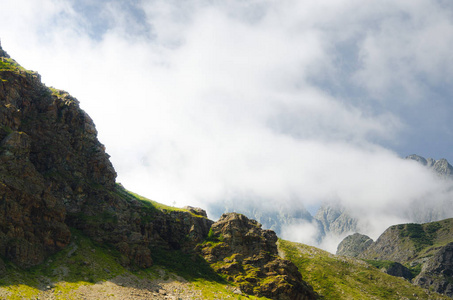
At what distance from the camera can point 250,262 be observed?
147000 millimetres

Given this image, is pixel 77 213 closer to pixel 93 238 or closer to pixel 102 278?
pixel 93 238

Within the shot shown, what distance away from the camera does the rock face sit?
5192 inches

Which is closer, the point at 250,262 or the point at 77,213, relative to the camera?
the point at 77,213

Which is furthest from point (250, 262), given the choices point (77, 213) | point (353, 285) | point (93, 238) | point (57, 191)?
point (57, 191)

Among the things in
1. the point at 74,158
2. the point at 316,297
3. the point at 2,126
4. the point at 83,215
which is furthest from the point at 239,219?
the point at 2,126

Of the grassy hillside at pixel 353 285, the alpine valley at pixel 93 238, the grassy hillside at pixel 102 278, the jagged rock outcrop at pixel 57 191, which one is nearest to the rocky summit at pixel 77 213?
the jagged rock outcrop at pixel 57 191

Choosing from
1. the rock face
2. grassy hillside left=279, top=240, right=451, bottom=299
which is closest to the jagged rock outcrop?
the rock face

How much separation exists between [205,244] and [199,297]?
50.4 meters

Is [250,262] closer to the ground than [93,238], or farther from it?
farther from it

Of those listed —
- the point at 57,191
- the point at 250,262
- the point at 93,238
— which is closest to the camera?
the point at 93,238

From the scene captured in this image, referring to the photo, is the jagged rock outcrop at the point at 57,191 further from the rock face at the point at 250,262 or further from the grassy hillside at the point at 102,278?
the rock face at the point at 250,262

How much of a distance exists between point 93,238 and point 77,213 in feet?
53.7

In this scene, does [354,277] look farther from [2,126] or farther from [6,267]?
[2,126]

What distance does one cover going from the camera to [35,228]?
10081 centimetres
